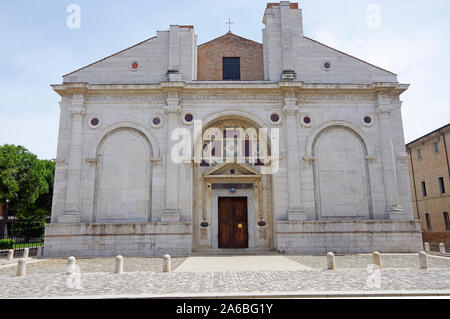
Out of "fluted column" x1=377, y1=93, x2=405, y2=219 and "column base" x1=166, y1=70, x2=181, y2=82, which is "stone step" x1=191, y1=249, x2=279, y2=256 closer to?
"fluted column" x1=377, y1=93, x2=405, y2=219

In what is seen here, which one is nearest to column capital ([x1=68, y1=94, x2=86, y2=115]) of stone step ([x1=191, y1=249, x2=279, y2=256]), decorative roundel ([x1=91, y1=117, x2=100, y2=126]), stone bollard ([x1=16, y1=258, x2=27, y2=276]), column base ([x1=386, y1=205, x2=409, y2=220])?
decorative roundel ([x1=91, y1=117, x2=100, y2=126])

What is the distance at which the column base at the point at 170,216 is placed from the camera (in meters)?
18.2

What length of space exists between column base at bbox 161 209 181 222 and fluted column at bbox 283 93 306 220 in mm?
6579

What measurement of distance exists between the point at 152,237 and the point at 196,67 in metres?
12.4

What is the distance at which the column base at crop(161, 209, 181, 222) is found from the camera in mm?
18203

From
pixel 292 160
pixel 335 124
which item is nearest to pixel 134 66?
pixel 292 160

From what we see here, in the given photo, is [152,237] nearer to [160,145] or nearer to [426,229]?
[160,145]

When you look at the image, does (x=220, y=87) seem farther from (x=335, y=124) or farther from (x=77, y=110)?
(x=77, y=110)

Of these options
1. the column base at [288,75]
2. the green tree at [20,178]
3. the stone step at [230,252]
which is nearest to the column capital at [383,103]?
the column base at [288,75]

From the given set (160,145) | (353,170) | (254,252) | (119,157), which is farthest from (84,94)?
(353,170)

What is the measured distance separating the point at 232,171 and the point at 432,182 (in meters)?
23.9

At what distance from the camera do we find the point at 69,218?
18125 millimetres

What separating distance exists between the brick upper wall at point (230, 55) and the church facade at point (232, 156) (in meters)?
1.80
